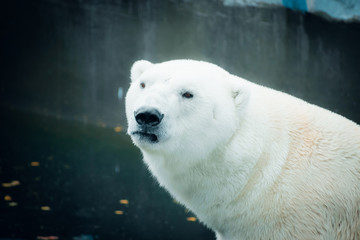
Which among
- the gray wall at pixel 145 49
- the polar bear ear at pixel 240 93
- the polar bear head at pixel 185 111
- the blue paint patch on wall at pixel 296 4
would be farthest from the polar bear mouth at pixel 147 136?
the blue paint patch on wall at pixel 296 4

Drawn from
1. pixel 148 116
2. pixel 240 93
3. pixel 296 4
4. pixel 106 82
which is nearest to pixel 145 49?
pixel 106 82

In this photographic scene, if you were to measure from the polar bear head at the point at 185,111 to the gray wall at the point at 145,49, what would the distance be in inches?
121

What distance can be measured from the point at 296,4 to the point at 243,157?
10.9 ft

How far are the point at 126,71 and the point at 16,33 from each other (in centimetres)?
210

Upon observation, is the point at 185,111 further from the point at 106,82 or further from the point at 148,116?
the point at 106,82

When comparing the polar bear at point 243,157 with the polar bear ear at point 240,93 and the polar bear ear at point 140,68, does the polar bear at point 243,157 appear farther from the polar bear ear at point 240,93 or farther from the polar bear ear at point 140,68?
the polar bear ear at point 140,68

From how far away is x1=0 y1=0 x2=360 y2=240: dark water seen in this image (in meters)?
→ 4.61

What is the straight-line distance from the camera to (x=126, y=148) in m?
6.33

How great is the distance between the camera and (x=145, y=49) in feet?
22.0

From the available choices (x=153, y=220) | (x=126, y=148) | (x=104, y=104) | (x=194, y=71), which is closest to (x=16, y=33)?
(x=104, y=104)

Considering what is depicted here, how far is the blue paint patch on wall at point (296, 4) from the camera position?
17.0 ft

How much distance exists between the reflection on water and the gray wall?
0.80 m

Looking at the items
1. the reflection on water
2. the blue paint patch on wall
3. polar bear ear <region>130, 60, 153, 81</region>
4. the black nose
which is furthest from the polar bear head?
the blue paint patch on wall

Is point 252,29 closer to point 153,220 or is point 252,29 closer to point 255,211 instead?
point 153,220
